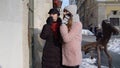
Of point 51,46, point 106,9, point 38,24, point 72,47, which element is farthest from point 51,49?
point 106,9

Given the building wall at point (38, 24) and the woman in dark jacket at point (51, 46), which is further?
the building wall at point (38, 24)

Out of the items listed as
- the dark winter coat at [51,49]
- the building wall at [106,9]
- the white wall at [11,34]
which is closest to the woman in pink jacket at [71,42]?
the dark winter coat at [51,49]

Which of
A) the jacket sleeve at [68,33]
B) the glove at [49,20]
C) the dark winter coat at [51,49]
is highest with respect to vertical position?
the glove at [49,20]

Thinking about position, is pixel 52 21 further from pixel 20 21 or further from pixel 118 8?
pixel 118 8

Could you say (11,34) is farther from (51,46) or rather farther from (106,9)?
(106,9)

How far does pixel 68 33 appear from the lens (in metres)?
5.96

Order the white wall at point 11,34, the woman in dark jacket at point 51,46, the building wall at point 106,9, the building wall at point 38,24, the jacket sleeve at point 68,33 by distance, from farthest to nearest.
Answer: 1. the building wall at point 106,9
2. the building wall at point 38,24
3. the woman in dark jacket at point 51,46
4. the jacket sleeve at point 68,33
5. the white wall at point 11,34

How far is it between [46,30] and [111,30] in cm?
554

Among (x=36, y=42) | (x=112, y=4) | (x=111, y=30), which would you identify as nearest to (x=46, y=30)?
(x=36, y=42)

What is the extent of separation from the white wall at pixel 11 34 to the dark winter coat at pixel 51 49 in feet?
1.26

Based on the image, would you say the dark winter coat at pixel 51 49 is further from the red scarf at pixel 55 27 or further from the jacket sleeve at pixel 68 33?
the jacket sleeve at pixel 68 33

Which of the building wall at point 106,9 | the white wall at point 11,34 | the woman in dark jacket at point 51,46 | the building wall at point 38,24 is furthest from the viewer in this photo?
the building wall at point 106,9

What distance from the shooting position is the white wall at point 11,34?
5.73 m

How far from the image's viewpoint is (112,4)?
6153 centimetres
